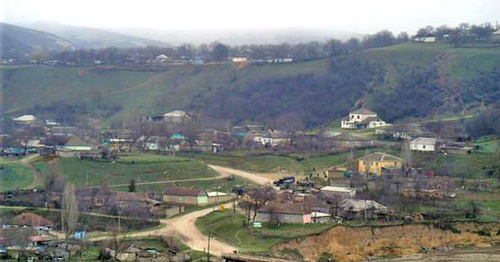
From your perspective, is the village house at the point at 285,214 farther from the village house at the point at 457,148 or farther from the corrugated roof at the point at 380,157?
the village house at the point at 457,148

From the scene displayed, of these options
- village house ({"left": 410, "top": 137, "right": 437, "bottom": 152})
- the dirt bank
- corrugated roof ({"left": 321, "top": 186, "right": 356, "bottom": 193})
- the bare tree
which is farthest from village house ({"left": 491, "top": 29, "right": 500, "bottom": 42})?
the bare tree

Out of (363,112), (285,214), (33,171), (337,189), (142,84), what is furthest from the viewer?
(142,84)

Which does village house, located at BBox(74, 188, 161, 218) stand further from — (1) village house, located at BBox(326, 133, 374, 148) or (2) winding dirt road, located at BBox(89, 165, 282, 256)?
(1) village house, located at BBox(326, 133, 374, 148)

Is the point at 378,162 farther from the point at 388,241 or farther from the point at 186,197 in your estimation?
the point at 388,241

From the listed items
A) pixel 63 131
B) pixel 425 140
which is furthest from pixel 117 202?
pixel 63 131

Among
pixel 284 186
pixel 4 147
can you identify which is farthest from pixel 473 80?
pixel 4 147
